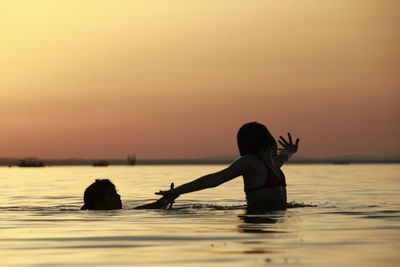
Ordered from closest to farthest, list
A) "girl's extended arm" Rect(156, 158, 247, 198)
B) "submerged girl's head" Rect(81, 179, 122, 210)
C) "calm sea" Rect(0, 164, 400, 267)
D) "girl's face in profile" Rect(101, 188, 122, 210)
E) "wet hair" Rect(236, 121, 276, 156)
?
"calm sea" Rect(0, 164, 400, 267) → "girl's extended arm" Rect(156, 158, 247, 198) → "wet hair" Rect(236, 121, 276, 156) → "submerged girl's head" Rect(81, 179, 122, 210) → "girl's face in profile" Rect(101, 188, 122, 210)

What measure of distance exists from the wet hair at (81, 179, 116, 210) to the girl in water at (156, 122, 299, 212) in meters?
3.30

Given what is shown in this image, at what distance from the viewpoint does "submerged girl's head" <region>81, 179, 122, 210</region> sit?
19.6 meters

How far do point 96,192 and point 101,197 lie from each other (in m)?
0.15

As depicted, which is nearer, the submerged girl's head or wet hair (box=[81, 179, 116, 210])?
wet hair (box=[81, 179, 116, 210])

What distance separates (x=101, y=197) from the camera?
1998 cm

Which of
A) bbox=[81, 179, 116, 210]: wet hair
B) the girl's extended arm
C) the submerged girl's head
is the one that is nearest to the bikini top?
the girl's extended arm

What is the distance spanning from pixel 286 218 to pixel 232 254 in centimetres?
566

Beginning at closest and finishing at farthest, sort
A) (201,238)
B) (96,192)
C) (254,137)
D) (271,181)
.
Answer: (201,238) → (254,137) → (271,181) → (96,192)

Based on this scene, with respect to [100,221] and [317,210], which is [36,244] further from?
[317,210]

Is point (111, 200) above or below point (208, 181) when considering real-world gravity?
below

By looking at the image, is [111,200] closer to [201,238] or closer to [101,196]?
[101,196]

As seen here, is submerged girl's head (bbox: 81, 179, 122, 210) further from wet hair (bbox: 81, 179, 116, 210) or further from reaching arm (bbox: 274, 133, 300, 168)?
reaching arm (bbox: 274, 133, 300, 168)

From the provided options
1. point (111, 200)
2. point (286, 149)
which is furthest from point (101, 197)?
point (286, 149)

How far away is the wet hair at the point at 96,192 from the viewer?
1941 cm
